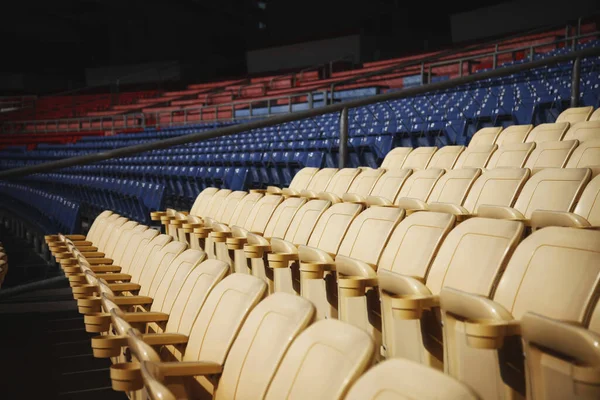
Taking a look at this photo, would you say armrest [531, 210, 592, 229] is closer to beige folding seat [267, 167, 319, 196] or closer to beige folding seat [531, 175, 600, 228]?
beige folding seat [531, 175, 600, 228]

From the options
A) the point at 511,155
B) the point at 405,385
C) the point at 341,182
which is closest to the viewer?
the point at 405,385

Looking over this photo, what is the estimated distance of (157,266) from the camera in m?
0.75

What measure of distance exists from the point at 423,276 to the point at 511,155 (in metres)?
0.53

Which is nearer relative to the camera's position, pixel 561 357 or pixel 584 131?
pixel 561 357

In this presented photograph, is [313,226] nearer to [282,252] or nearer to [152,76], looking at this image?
[282,252]

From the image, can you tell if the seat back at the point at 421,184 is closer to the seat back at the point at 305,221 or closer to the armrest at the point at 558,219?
the seat back at the point at 305,221

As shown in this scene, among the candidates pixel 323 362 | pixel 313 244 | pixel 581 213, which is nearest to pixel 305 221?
pixel 313 244

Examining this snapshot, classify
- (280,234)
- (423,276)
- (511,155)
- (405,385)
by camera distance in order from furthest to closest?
(511,155) → (280,234) → (423,276) → (405,385)

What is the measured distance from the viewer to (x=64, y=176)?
7.97ft

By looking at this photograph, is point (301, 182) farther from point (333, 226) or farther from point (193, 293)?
point (193, 293)

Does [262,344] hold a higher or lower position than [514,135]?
lower

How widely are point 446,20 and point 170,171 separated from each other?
152 inches

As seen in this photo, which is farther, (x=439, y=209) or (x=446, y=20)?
(x=446, y=20)

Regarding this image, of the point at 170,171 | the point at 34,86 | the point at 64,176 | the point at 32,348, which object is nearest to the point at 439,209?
the point at 32,348
